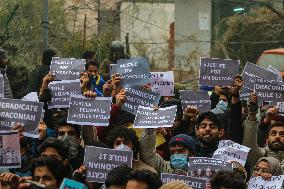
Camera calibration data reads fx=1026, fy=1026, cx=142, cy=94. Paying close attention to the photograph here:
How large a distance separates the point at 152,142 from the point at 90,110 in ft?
2.60

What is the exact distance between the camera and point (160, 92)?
11.1 meters

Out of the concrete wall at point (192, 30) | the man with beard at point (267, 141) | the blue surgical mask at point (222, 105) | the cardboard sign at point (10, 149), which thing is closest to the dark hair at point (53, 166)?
the cardboard sign at point (10, 149)

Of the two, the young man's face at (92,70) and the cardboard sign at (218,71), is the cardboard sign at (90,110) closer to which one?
the cardboard sign at (218,71)

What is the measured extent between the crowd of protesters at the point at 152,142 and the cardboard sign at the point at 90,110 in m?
0.07

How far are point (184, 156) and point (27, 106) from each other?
4.67 ft

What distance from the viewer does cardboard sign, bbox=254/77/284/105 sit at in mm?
10078

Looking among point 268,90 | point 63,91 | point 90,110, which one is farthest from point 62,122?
point 268,90

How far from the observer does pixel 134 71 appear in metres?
10.4

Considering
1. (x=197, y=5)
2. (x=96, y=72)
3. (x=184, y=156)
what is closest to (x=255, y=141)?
(x=184, y=156)

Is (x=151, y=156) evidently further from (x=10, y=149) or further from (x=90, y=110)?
(x=10, y=149)

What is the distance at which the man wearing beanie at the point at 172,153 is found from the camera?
877 cm

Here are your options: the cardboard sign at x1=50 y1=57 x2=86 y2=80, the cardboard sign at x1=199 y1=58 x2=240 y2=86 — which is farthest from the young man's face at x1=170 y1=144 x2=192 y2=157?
the cardboard sign at x1=50 y1=57 x2=86 y2=80

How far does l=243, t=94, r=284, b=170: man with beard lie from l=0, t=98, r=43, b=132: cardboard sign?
1919 mm

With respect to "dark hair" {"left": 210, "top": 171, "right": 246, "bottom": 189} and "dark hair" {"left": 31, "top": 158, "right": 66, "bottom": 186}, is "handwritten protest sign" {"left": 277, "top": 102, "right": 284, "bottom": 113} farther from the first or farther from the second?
"dark hair" {"left": 31, "top": 158, "right": 66, "bottom": 186}
